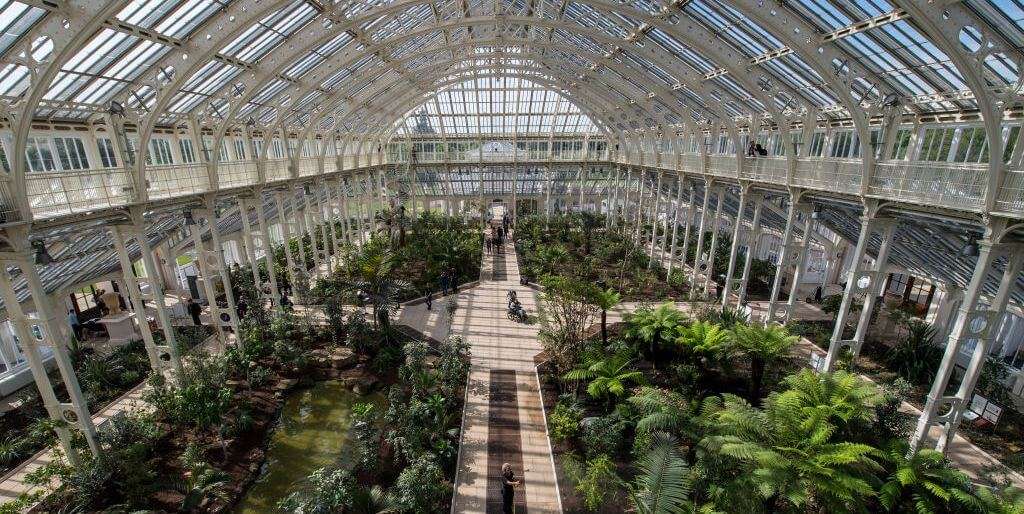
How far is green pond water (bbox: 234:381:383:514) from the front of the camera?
428 inches

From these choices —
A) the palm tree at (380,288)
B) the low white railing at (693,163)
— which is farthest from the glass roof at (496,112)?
the palm tree at (380,288)

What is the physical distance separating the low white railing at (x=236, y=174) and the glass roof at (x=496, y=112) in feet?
68.9

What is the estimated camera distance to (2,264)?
898 centimetres

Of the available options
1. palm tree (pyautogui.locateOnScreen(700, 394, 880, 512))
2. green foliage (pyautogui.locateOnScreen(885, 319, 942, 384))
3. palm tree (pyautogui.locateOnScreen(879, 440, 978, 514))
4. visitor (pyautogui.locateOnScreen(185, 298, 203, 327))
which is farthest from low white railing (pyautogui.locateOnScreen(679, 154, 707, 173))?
visitor (pyautogui.locateOnScreen(185, 298, 203, 327))

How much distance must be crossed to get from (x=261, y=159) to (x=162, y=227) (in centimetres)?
620

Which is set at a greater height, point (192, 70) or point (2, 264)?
point (192, 70)

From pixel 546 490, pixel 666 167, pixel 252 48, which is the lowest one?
pixel 546 490

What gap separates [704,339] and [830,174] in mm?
6040

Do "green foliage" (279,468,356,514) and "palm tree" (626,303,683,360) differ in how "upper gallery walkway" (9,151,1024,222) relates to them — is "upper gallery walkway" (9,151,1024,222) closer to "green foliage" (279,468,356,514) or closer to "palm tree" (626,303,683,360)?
"palm tree" (626,303,683,360)

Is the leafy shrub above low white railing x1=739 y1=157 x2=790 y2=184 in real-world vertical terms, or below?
below

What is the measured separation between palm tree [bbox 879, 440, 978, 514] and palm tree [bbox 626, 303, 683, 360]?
6708 millimetres

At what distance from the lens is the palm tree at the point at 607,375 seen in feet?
41.4

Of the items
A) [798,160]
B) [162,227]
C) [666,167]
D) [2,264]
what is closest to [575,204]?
[666,167]

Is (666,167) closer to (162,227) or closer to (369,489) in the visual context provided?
(369,489)
